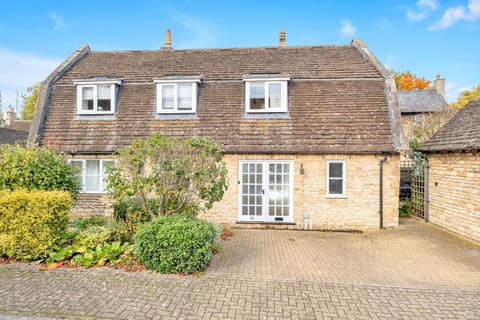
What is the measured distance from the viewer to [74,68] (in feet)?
44.8

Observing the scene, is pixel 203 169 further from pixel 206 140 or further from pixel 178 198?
pixel 178 198

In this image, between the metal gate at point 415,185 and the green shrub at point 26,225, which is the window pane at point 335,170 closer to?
the metal gate at point 415,185

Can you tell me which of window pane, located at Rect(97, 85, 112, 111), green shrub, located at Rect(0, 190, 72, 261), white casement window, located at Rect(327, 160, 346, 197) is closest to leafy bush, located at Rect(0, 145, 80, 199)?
green shrub, located at Rect(0, 190, 72, 261)

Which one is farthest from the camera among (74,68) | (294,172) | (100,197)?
(74,68)

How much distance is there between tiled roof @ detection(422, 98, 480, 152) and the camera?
30.0 ft

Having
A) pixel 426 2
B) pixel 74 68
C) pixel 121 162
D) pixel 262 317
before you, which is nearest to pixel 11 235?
pixel 121 162

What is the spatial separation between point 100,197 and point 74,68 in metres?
7.25

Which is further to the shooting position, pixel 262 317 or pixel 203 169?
pixel 203 169

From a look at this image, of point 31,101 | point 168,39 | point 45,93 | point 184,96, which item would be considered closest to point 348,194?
point 184,96

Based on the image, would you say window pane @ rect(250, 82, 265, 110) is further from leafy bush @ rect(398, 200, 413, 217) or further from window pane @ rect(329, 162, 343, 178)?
leafy bush @ rect(398, 200, 413, 217)

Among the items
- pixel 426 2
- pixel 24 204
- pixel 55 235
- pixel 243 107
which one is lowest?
pixel 55 235

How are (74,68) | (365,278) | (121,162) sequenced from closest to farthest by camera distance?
(365,278)
(121,162)
(74,68)

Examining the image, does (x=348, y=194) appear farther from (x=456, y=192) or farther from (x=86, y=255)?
(x=86, y=255)

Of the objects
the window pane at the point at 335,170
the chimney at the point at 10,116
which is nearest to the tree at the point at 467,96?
the window pane at the point at 335,170
